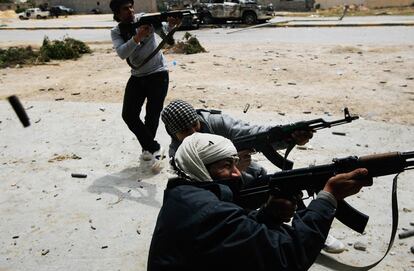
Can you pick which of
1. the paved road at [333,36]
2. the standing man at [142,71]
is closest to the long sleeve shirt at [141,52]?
the standing man at [142,71]

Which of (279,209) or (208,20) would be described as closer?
(279,209)

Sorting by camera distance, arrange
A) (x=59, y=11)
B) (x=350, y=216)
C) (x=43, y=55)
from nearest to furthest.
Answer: (x=350, y=216) → (x=43, y=55) → (x=59, y=11)

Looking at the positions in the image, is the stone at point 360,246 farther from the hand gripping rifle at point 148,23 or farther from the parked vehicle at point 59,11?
the parked vehicle at point 59,11

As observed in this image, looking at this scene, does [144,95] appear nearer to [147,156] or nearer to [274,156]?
[147,156]

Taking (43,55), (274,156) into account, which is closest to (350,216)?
(274,156)

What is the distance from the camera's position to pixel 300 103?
702 centimetres

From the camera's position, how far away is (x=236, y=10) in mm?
21062

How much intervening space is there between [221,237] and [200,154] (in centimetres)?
40

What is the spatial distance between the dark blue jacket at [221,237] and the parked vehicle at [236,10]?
20017 millimetres

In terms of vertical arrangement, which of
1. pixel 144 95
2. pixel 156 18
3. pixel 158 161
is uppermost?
pixel 156 18

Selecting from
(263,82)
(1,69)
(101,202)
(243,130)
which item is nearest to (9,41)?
(1,69)

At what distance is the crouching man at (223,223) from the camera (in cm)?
169

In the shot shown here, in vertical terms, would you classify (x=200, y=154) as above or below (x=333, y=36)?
above

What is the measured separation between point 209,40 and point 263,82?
7795mm
